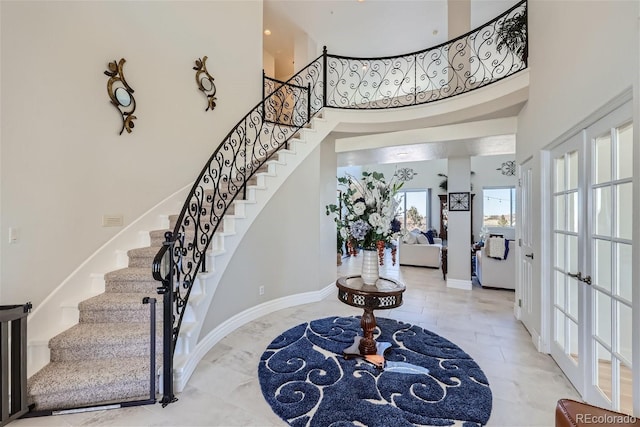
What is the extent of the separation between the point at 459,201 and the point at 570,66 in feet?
11.5

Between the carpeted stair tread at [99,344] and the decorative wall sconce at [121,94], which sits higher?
the decorative wall sconce at [121,94]

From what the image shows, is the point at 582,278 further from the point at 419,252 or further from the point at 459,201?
the point at 419,252

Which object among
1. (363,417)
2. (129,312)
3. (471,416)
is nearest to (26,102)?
(129,312)

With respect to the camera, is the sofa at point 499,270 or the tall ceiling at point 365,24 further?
the tall ceiling at point 365,24

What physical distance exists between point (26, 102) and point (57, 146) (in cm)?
40

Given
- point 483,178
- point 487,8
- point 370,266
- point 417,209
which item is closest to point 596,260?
point 370,266

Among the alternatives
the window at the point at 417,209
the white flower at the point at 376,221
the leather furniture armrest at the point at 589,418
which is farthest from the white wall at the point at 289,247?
the window at the point at 417,209

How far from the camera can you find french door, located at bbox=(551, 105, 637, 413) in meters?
1.75

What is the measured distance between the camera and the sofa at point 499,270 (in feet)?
17.6

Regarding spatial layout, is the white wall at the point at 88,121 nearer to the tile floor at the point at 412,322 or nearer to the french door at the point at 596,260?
the tile floor at the point at 412,322

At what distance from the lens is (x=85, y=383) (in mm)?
2094

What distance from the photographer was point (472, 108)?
384cm

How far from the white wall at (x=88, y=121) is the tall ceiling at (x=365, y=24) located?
1857mm

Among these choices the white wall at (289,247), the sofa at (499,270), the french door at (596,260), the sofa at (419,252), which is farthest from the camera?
the sofa at (419,252)
